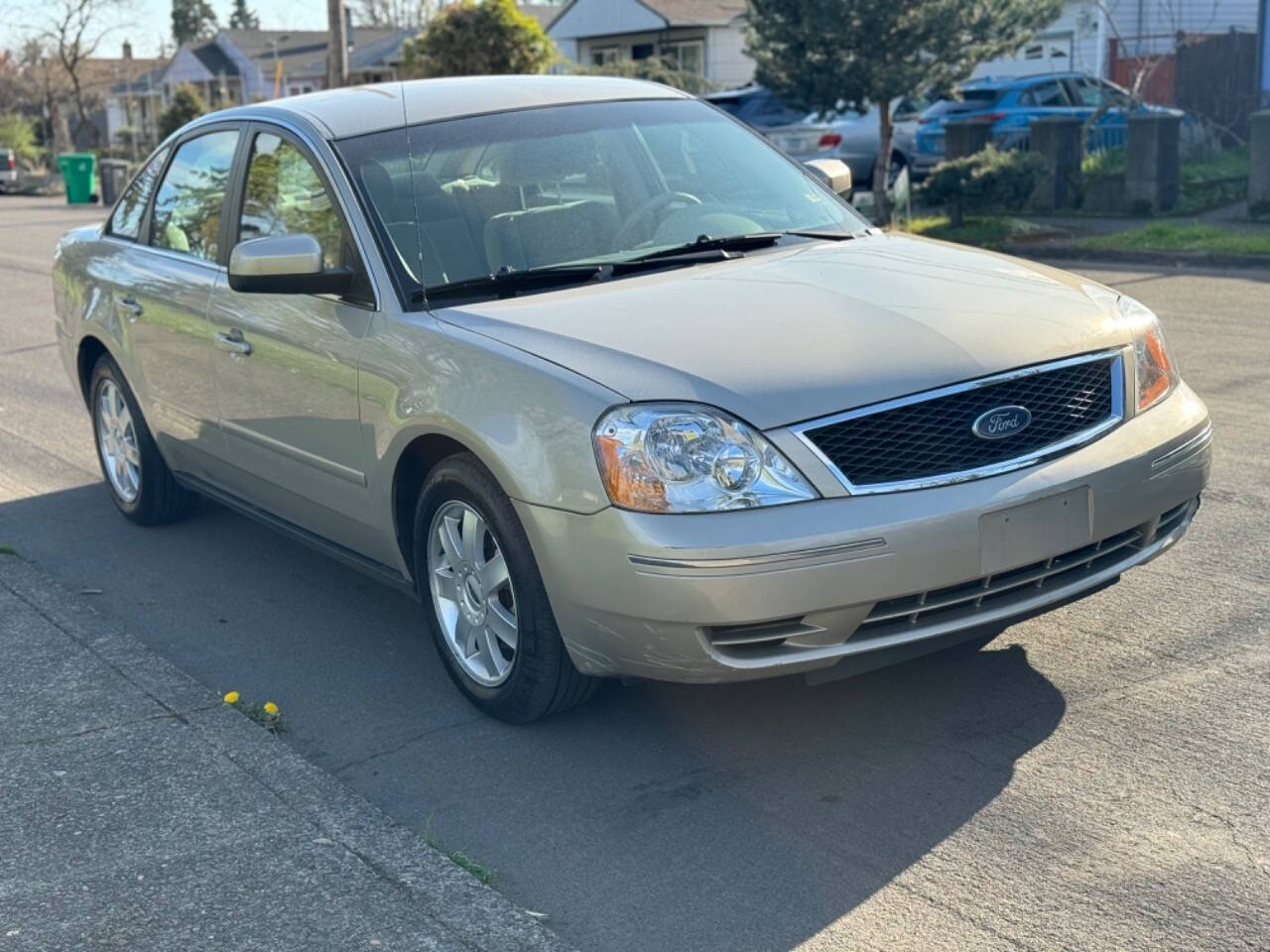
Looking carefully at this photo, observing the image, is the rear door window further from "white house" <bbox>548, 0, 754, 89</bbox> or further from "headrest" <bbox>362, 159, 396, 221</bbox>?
"white house" <bbox>548, 0, 754, 89</bbox>

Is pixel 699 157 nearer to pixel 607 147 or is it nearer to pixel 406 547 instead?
pixel 607 147

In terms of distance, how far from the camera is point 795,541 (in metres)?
3.71

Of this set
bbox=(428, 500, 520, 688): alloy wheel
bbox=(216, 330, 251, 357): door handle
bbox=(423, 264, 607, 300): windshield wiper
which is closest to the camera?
bbox=(428, 500, 520, 688): alloy wheel

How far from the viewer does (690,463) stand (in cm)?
381

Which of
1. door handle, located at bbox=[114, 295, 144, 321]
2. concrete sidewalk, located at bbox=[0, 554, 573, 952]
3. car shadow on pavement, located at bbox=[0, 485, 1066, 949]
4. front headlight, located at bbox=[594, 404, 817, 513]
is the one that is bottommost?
car shadow on pavement, located at bbox=[0, 485, 1066, 949]

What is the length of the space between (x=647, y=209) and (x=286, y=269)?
1199 mm

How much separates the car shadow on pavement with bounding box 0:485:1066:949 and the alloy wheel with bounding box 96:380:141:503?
132cm

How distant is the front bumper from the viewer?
3.72 metres

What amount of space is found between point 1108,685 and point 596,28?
145 ft

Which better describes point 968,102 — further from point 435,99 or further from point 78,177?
point 78,177

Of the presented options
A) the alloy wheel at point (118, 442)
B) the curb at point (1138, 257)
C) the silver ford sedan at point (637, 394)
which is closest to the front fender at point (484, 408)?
the silver ford sedan at point (637, 394)

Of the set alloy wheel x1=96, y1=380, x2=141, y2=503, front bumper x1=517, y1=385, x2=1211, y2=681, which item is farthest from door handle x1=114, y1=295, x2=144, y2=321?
front bumper x1=517, y1=385, x2=1211, y2=681

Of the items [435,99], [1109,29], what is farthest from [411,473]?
[1109,29]

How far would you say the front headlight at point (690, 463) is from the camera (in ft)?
12.4
